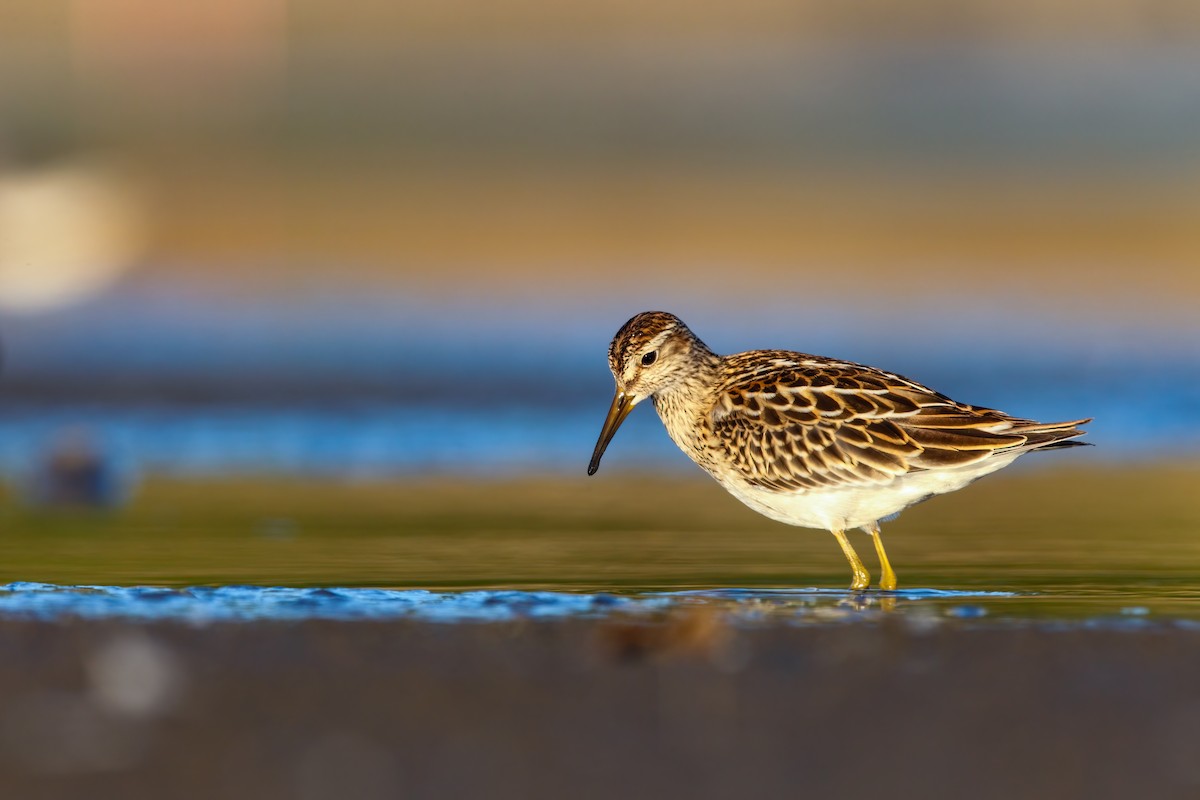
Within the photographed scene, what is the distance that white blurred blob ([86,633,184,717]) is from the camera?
718cm

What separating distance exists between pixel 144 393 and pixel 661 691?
13.0 meters

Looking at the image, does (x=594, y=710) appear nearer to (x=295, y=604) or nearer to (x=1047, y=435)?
(x=295, y=604)

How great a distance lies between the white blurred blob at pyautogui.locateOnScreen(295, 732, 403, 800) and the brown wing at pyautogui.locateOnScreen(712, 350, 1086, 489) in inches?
185

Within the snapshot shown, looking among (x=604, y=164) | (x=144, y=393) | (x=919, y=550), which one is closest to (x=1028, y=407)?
(x=919, y=550)

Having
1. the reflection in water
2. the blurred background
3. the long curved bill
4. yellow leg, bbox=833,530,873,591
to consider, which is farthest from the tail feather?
the blurred background

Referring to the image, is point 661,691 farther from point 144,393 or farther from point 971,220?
point 971,220

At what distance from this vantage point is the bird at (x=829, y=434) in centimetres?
1081

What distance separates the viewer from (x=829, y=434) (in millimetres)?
11078

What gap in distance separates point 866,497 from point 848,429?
39 cm

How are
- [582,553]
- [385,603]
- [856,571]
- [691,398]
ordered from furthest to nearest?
[691,398] < [582,553] < [856,571] < [385,603]

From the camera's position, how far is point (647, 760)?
6.59 meters

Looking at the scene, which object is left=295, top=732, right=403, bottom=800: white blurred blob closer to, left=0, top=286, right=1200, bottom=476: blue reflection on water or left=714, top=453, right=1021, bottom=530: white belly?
left=714, top=453, right=1021, bottom=530: white belly

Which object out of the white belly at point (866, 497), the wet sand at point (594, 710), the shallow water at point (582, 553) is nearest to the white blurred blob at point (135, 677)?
the wet sand at point (594, 710)

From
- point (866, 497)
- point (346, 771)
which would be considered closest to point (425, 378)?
point (866, 497)
